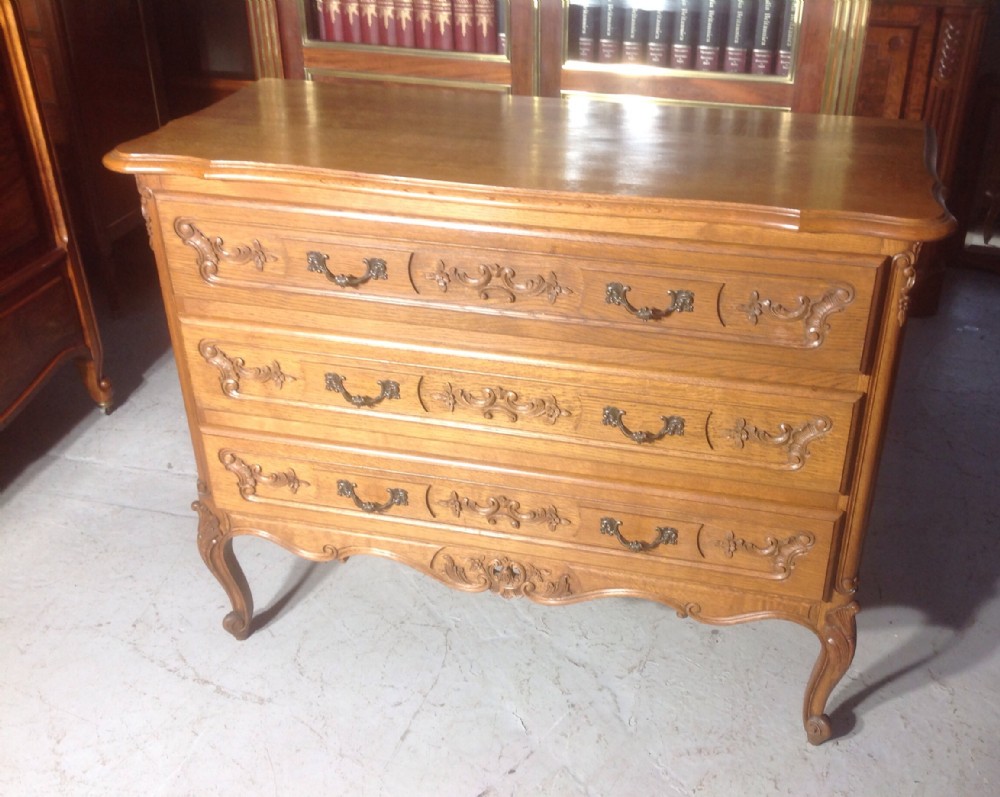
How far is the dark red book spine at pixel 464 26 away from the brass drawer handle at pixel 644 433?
1478 mm

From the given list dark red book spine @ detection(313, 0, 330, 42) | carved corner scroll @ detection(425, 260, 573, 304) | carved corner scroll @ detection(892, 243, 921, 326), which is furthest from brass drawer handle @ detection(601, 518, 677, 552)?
dark red book spine @ detection(313, 0, 330, 42)

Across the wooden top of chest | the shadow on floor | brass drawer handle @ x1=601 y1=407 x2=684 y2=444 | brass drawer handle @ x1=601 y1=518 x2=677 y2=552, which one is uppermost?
the wooden top of chest

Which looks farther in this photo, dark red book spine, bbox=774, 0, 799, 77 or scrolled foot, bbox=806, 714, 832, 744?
dark red book spine, bbox=774, 0, 799, 77

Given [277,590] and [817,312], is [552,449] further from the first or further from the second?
[277,590]

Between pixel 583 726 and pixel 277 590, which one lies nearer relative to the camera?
pixel 583 726

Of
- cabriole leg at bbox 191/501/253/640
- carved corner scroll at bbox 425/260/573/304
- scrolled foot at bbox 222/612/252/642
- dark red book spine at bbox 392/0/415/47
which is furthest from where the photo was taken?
dark red book spine at bbox 392/0/415/47

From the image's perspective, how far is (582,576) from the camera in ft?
5.68

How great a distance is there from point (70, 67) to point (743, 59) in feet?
6.30

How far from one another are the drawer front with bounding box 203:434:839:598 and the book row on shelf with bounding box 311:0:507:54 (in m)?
1.40

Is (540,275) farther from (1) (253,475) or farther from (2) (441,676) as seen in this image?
(2) (441,676)

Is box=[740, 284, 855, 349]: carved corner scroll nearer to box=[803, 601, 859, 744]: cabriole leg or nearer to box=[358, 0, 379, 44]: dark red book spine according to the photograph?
box=[803, 601, 859, 744]: cabriole leg

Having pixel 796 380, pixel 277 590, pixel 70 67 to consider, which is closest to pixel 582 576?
pixel 796 380

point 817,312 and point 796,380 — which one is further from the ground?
point 817,312

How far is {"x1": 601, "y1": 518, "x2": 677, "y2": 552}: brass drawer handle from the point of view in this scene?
5.38 ft
